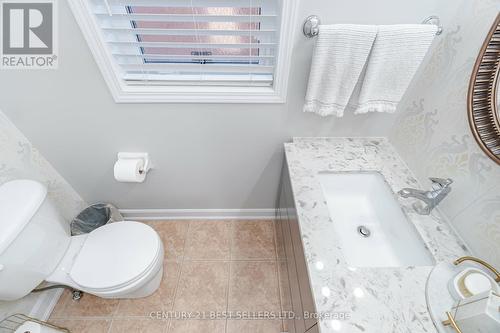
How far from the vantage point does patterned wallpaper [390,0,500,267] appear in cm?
72

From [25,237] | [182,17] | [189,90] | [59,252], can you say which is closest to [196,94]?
[189,90]

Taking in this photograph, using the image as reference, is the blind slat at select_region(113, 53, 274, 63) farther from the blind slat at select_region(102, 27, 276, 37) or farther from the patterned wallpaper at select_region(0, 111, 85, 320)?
the patterned wallpaper at select_region(0, 111, 85, 320)

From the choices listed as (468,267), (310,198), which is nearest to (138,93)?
(310,198)

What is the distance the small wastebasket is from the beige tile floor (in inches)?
12.9

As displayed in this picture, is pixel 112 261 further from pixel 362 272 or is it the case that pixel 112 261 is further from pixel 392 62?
pixel 392 62

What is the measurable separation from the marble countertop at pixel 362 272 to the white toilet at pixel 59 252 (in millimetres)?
814

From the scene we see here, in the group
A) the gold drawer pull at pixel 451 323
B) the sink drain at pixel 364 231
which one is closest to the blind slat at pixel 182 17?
the sink drain at pixel 364 231

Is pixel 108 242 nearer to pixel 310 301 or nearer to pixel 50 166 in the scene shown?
pixel 50 166

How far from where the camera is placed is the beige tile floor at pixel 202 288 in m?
1.28

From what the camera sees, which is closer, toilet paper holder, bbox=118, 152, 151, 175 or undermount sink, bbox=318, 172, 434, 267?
undermount sink, bbox=318, 172, 434, 267

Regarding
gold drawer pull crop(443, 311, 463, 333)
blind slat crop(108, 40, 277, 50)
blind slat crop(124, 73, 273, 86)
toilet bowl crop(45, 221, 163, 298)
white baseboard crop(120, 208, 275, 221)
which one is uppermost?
blind slat crop(108, 40, 277, 50)

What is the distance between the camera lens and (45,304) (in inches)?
51.7

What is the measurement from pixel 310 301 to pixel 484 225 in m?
0.62

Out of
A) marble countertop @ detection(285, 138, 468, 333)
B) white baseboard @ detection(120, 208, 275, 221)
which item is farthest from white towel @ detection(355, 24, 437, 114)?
white baseboard @ detection(120, 208, 275, 221)
